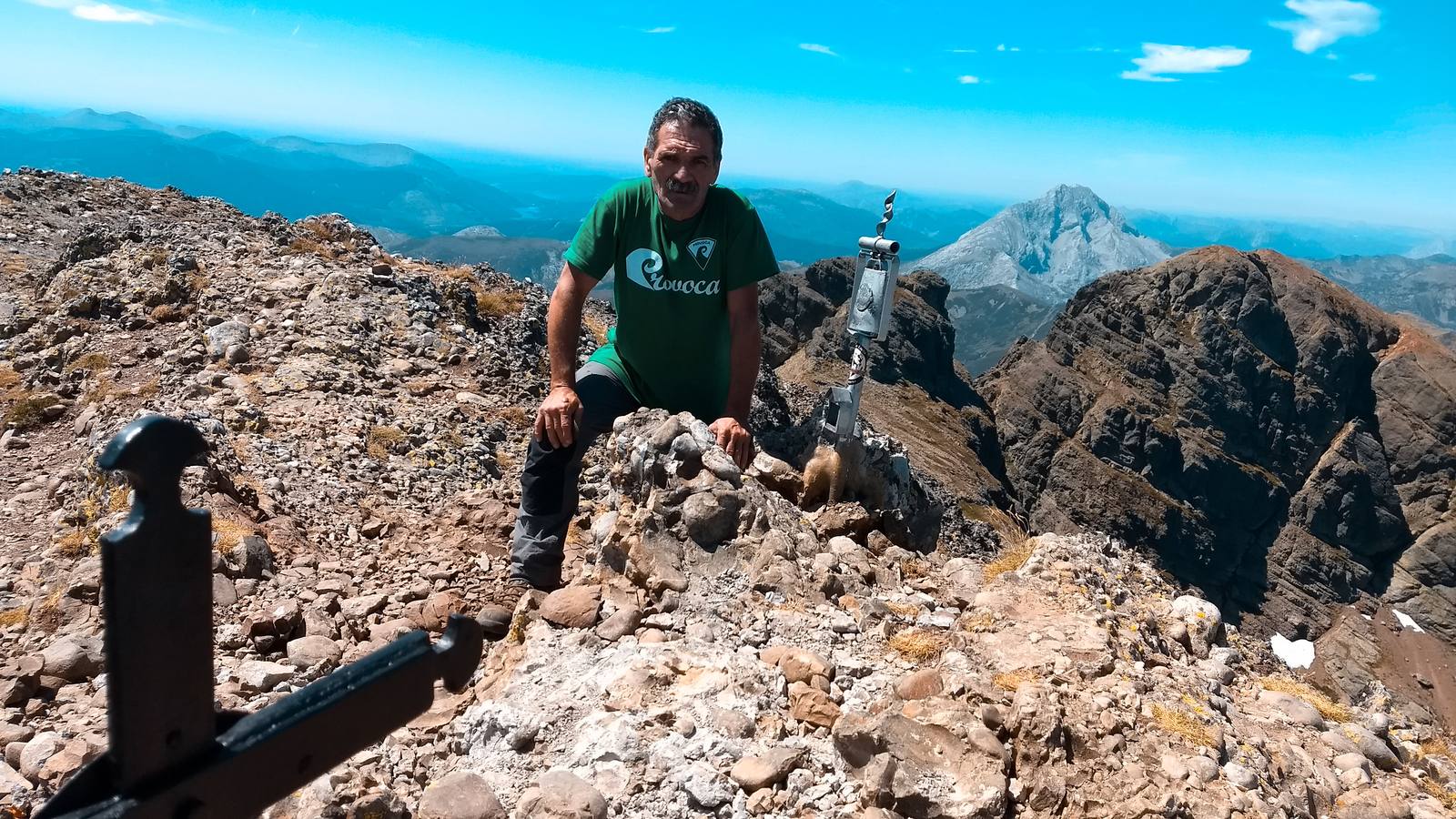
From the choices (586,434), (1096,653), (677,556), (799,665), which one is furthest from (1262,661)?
(586,434)

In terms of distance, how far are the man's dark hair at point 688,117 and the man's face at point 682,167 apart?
3 cm

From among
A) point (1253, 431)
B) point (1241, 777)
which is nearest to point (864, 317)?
point (1241, 777)

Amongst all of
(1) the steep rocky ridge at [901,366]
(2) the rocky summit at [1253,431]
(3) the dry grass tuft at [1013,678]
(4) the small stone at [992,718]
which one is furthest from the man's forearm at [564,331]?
(2) the rocky summit at [1253,431]

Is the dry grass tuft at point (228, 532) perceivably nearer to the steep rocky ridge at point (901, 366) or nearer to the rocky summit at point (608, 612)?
the rocky summit at point (608, 612)

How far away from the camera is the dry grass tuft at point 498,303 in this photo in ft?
57.1

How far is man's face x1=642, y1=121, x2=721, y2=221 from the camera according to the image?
6281mm

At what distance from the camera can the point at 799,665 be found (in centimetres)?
480

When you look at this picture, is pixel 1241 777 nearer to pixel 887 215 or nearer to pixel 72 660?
pixel 887 215

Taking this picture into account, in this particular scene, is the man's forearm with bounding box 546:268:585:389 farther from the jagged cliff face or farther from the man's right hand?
the jagged cliff face

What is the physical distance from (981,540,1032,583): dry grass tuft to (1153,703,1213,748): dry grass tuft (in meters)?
1.92

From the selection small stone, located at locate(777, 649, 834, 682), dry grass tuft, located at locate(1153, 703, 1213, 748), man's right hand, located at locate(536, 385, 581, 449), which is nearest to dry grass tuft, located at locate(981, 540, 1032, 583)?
dry grass tuft, located at locate(1153, 703, 1213, 748)

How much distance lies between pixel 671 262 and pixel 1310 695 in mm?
5312

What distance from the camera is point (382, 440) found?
10977mm

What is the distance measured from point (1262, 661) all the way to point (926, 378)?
117000 mm
